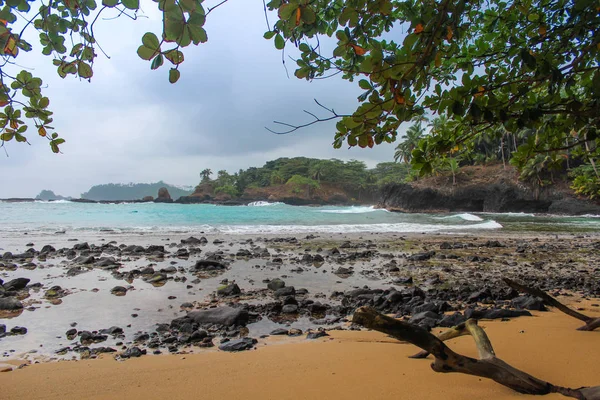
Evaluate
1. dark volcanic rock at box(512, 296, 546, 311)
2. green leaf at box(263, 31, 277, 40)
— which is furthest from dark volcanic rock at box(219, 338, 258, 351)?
dark volcanic rock at box(512, 296, 546, 311)

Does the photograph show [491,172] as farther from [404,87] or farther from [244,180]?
[244,180]

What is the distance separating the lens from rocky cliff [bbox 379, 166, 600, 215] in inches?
1545

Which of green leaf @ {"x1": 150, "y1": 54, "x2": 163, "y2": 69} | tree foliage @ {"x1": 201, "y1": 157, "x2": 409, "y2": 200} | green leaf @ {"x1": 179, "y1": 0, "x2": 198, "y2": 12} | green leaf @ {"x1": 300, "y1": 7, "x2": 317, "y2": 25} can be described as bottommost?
green leaf @ {"x1": 150, "y1": 54, "x2": 163, "y2": 69}

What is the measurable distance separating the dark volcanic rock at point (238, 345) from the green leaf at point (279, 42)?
262 centimetres

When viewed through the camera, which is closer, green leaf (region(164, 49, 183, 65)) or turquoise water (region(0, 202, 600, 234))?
green leaf (region(164, 49, 183, 65))

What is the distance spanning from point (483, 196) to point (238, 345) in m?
49.3

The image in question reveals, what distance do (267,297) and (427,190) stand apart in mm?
46172

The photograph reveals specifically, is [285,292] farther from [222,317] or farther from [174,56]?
[174,56]

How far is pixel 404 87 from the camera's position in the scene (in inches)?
83.1

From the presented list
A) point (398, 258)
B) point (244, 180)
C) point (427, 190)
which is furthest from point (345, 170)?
point (398, 258)

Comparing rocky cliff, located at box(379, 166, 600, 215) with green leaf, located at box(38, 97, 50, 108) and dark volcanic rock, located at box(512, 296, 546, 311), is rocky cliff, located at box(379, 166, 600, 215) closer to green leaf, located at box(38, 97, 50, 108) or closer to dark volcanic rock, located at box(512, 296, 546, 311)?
dark volcanic rock, located at box(512, 296, 546, 311)

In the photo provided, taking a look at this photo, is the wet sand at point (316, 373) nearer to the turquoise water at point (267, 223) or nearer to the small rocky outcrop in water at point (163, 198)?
the turquoise water at point (267, 223)

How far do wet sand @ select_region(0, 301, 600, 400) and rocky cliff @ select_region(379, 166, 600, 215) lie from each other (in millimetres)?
44734

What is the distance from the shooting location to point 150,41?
1.41 metres
